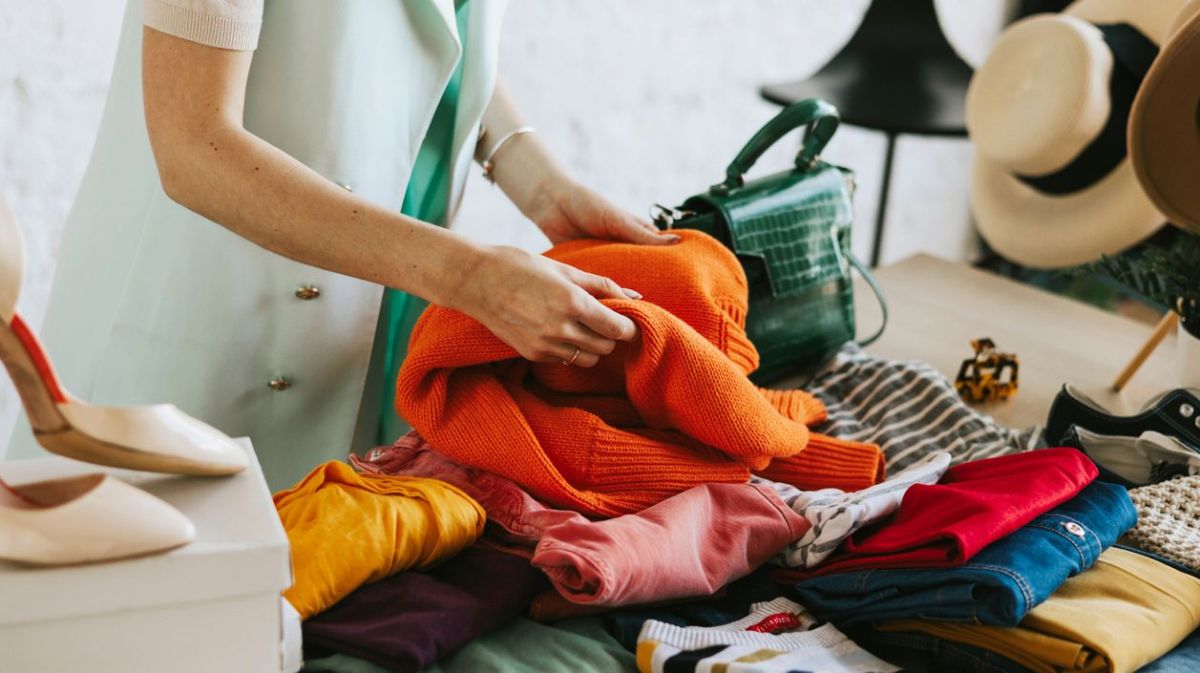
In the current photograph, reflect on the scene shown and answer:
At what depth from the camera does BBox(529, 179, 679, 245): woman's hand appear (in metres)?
1.07

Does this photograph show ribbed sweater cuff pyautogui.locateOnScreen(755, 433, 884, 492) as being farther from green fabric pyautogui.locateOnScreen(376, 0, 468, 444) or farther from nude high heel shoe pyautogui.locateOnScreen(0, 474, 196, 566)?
nude high heel shoe pyautogui.locateOnScreen(0, 474, 196, 566)

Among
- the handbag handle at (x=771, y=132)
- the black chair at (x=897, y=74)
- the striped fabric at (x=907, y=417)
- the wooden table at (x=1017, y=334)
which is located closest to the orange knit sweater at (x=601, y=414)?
the striped fabric at (x=907, y=417)

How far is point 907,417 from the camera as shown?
114 cm

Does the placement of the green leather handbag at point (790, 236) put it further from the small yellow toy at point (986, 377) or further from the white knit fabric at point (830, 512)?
the white knit fabric at point (830, 512)

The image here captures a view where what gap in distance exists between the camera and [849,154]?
3055 millimetres

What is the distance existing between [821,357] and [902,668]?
1.86ft

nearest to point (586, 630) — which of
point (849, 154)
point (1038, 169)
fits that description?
point (1038, 169)

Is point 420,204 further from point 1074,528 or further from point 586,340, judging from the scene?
point 1074,528

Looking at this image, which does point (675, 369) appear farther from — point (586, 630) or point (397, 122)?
point (397, 122)

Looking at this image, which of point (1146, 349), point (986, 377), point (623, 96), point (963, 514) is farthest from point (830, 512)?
point (623, 96)

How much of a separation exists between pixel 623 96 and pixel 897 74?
0.65m

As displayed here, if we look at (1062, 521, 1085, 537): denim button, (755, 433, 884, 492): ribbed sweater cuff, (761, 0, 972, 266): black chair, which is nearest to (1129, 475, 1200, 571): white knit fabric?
(1062, 521, 1085, 537): denim button

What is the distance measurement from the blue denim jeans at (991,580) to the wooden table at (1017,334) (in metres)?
0.44

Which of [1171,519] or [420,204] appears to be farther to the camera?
[420,204]
